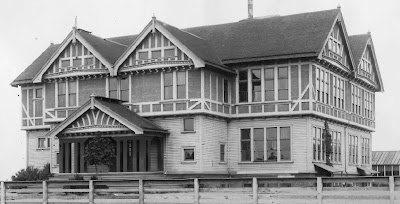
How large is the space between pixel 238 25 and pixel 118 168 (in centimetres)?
1436

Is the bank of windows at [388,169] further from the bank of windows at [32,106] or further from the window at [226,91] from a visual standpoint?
the bank of windows at [32,106]

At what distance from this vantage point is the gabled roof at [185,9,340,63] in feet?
151

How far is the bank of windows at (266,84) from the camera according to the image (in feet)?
151

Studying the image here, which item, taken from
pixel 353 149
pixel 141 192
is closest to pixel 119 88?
pixel 353 149

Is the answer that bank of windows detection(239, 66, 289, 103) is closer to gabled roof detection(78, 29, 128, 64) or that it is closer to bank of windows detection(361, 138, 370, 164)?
gabled roof detection(78, 29, 128, 64)

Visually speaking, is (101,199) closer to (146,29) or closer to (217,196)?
(217,196)

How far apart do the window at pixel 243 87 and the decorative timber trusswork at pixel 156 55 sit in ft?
14.3

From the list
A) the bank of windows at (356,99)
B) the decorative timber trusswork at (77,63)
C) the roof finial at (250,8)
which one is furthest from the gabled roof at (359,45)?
the decorative timber trusswork at (77,63)

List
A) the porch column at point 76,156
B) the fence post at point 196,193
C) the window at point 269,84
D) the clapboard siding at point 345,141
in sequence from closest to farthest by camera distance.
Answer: the fence post at point 196,193 → the window at point 269,84 → the porch column at point 76,156 → the clapboard siding at point 345,141

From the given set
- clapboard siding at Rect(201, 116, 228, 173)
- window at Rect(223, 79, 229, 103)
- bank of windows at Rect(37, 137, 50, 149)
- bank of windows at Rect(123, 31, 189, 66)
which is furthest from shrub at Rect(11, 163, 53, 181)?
window at Rect(223, 79, 229, 103)

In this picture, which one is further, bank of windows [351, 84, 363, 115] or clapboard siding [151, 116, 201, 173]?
bank of windows [351, 84, 363, 115]

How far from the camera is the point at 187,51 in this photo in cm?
4481

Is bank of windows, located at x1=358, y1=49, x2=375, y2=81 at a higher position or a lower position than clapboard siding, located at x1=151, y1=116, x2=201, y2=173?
higher

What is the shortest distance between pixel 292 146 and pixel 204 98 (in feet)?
21.0
